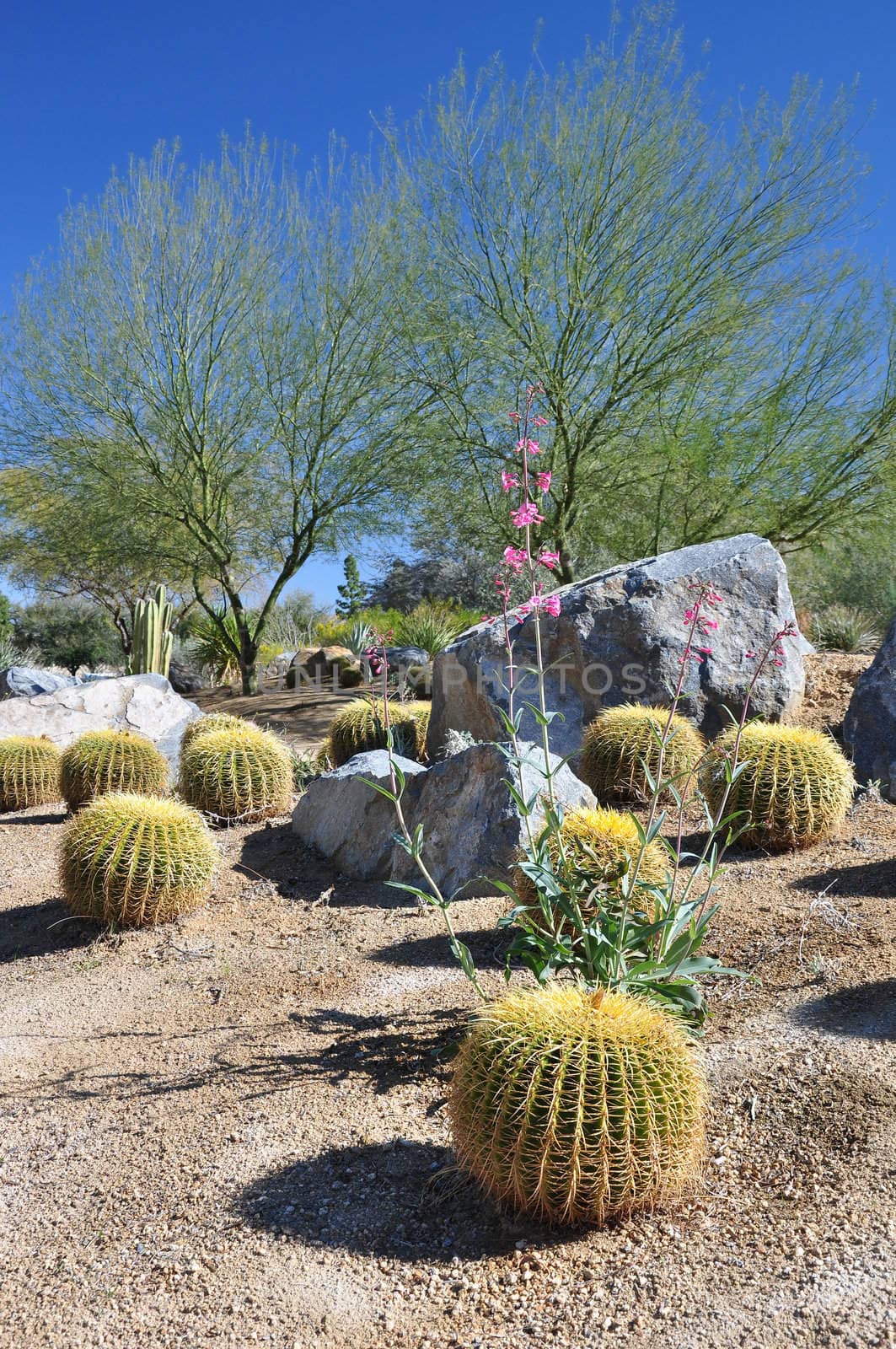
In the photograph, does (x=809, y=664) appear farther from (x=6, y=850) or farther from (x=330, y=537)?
(x=330, y=537)

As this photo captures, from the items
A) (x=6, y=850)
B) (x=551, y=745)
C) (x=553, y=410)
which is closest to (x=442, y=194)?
(x=553, y=410)

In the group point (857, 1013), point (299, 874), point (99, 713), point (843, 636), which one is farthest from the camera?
point (843, 636)

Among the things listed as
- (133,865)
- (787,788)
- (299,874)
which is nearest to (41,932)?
(133,865)

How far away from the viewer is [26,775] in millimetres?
9461

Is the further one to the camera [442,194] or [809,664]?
[442,194]

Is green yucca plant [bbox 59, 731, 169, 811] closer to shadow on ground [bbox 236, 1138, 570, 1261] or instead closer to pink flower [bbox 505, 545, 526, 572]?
shadow on ground [bbox 236, 1138, 570, 1261]

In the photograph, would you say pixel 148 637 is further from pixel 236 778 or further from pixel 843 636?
pixel 843 636

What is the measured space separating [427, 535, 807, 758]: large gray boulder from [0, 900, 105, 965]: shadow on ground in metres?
3.43

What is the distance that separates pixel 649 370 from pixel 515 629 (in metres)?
7.29

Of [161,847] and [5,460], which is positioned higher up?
[5,460]

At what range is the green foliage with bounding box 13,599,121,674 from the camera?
99.2 ft

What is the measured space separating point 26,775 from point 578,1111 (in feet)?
26.4

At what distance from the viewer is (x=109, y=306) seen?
15.6m

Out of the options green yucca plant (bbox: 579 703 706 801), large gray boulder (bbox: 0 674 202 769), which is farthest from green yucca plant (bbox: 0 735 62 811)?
green yucca plant (bbox: 579 703 706 801)
